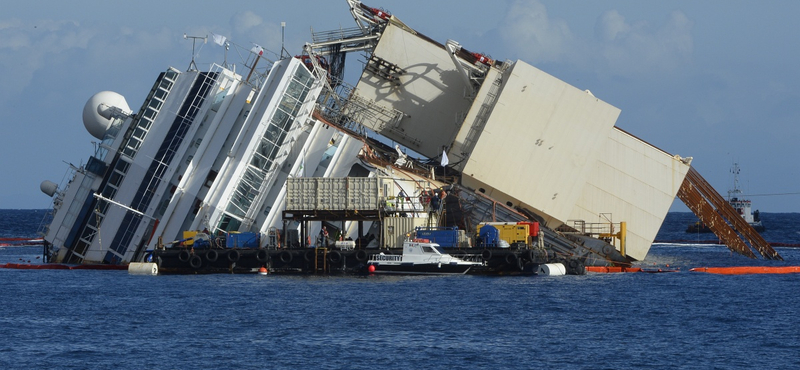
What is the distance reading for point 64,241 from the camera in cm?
8231

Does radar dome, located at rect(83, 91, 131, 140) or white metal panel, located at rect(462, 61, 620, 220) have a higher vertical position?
white metal panel, located at rect(462, 61, 620, 220)

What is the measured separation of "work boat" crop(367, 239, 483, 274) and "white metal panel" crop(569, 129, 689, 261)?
20465 millimetres

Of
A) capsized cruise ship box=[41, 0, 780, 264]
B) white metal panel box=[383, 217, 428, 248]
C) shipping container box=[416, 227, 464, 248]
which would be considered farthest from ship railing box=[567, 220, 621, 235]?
white metal panel box=[383, 217, 428, 248]

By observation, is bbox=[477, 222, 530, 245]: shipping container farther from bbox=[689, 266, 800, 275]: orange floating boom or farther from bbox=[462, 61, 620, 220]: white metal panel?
bbox=[689, 266, 800, 275]: orange floating boom

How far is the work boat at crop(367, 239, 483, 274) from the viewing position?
71062 mm

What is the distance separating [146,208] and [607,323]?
1417 inches

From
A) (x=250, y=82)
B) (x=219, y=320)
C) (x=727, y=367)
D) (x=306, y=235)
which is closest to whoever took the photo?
(x=727, y=367)

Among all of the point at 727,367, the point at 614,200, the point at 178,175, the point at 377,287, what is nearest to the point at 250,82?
the point at 178,175

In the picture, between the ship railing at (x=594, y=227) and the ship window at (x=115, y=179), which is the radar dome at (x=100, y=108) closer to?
the ship window at (x=115, y=179)

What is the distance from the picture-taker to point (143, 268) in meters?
75.7

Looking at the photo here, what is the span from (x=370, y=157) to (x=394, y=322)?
93.0 ft

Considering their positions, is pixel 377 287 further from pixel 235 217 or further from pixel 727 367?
pixel 727 367

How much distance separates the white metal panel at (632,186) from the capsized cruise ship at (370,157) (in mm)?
101

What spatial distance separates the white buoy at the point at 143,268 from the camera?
75.4m
